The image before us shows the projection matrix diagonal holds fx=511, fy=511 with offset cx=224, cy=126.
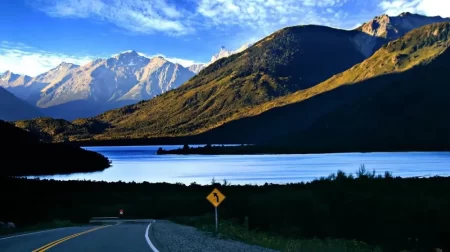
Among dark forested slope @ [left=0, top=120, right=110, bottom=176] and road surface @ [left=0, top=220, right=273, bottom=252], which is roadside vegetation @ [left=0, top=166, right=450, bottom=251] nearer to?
road surface @ [left=0, top=220, right=273, bottom=252]

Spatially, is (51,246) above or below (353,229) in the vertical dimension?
above

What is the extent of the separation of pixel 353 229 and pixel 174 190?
155ft

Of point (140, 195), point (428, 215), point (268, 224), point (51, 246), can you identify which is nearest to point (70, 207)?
point (140, 195)

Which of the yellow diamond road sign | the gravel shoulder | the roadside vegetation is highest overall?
the yellow diamond road sign

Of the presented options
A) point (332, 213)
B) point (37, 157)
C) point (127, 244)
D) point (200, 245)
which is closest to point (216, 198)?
point (200, 245)

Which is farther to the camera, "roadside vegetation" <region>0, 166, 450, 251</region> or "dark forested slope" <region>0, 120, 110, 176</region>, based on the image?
"dark forested slope" <region>0, 120, 110, 176</region>

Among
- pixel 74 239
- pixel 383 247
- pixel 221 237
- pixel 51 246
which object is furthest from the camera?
pixel 383 247

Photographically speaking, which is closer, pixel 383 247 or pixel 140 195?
pixel 383 247

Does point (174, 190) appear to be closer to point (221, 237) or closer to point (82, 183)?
point (82, 183)

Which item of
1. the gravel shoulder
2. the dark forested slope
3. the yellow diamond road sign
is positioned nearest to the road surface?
the gravel shoulder

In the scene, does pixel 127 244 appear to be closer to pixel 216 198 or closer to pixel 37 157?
pixel 216 198

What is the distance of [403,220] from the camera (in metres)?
43.2

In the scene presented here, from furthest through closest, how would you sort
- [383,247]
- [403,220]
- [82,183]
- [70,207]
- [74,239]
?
[82,183]
[70,207]
[403,220]
[383,247]
[74,239]

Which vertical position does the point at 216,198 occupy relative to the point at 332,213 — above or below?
above
